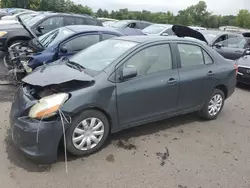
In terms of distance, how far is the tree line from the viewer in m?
38.7

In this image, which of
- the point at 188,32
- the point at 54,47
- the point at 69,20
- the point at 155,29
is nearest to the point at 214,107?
the point at 188,32

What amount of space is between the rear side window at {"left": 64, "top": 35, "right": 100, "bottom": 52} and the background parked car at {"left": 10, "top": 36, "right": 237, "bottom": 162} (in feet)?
6.08

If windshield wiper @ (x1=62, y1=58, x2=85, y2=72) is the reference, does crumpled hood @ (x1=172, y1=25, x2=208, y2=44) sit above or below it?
above

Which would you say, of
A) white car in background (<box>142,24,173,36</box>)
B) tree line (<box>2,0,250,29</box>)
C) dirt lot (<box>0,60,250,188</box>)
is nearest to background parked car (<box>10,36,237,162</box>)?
dirt lot (<box>0,60,250,188</box>)

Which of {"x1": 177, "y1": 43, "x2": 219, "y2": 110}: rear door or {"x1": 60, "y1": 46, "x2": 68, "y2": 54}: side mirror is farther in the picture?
{"x1": 60, "y1": 46, "x2": 68, "y2": 54}: side mirror

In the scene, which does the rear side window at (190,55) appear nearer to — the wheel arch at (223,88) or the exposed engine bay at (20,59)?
the wheel arch at (223,88)

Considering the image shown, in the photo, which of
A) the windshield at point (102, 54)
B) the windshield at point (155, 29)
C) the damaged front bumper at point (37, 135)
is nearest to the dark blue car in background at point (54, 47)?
the windshield at point (102, 54)

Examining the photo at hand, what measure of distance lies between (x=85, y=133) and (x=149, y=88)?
1168mm

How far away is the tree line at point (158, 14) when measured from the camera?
127ft

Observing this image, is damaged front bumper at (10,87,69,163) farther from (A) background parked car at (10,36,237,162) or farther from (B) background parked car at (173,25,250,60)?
(B) background parked car at (173,25,250,60)

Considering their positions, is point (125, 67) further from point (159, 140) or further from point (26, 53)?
point (26, 53)

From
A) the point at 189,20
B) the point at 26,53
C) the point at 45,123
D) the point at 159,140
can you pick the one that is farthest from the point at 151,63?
the point at 189,20

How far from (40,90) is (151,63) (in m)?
1.68

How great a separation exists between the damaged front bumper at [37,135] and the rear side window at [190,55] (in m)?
2.32
